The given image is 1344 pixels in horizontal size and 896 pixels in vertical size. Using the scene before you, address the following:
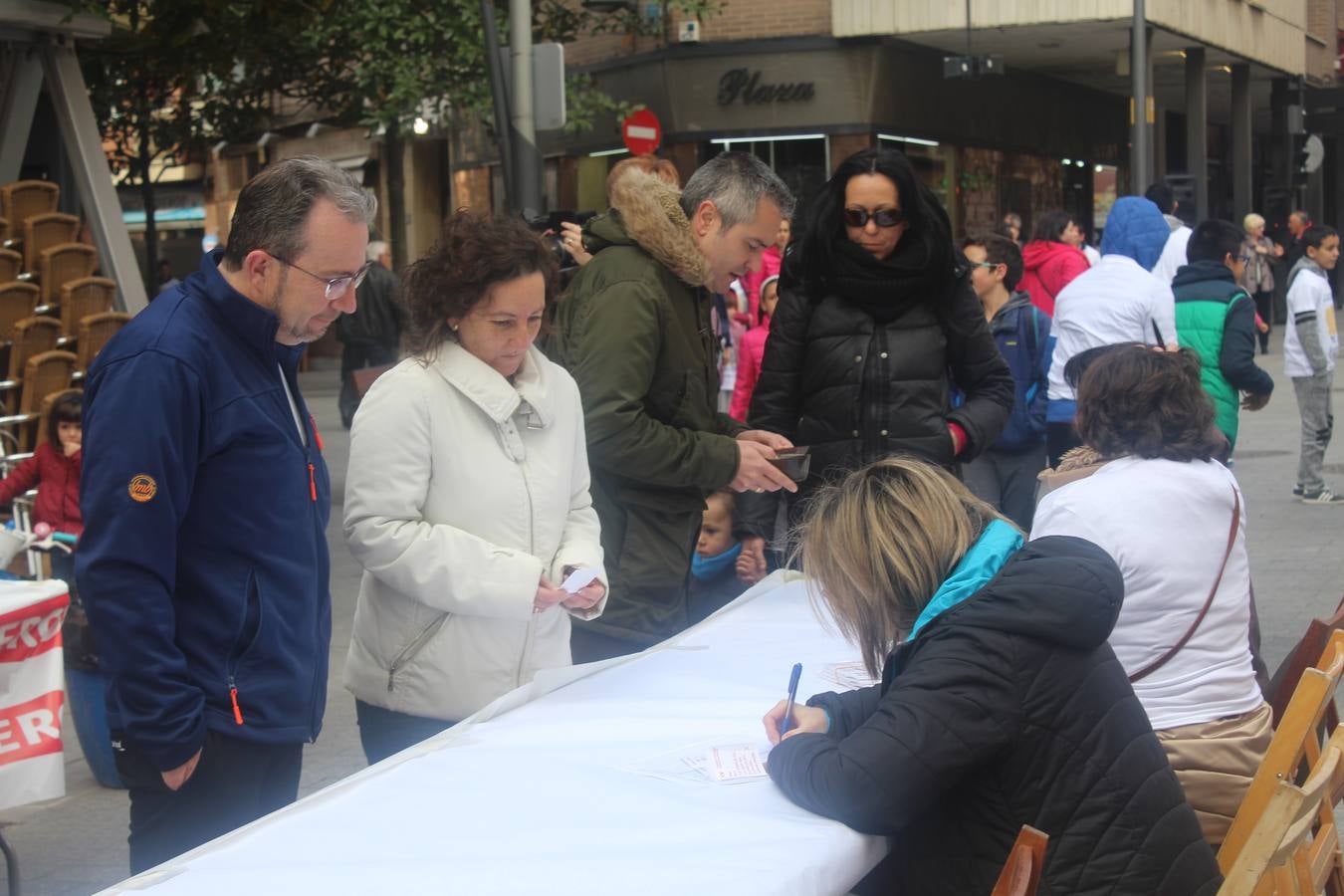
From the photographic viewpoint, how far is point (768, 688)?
330cm

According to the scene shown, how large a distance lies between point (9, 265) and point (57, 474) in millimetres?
2141

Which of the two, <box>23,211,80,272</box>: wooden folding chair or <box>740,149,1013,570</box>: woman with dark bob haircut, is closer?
<box>740,149,1013,570</box>: woman with dark bob haircut

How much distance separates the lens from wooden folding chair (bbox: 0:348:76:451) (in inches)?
309

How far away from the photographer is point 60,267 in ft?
28.2

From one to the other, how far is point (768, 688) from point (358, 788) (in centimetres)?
98

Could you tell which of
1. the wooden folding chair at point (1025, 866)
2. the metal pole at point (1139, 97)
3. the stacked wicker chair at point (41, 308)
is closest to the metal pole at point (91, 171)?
the stacked wicker chair at point (41, 308)

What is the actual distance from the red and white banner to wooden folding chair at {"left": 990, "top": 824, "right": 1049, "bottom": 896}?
2406mm

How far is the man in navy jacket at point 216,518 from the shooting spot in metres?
2.70

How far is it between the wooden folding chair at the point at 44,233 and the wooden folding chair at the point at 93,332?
576mm

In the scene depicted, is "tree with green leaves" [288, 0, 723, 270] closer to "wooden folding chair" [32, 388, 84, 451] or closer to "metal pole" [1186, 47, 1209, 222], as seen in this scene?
"wooden folding chair" [32, 388, 84, 451]

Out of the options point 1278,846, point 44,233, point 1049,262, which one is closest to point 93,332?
point 44,233

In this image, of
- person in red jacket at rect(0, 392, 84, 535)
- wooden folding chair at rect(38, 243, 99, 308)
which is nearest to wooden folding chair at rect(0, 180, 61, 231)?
wooden folding chair at rect(38, 243, 99, 308)

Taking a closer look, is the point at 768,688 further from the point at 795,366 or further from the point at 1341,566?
the point at 1341,566

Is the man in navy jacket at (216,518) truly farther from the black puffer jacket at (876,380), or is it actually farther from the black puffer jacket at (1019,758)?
the black puffer jacket at (876,380)
